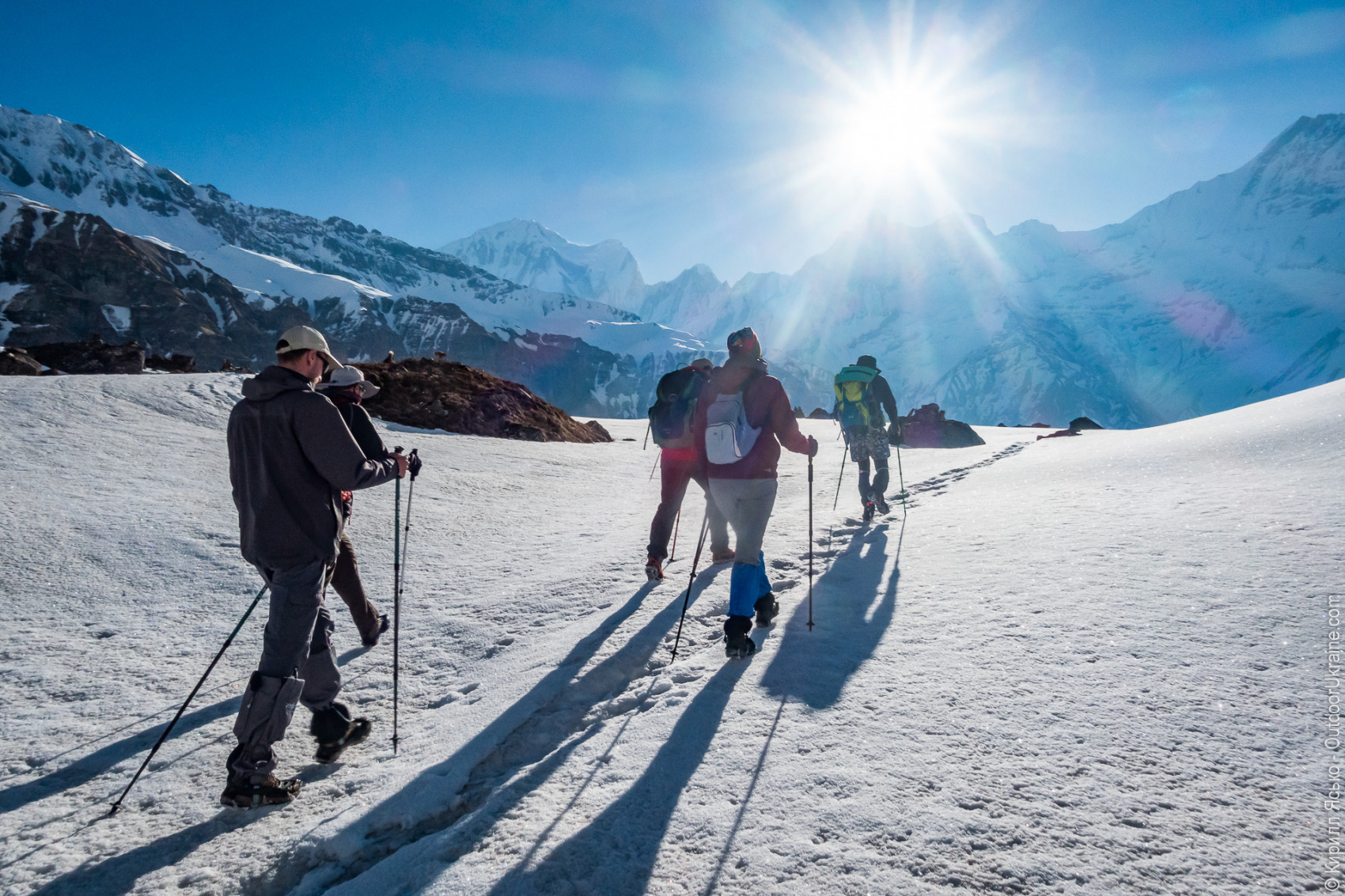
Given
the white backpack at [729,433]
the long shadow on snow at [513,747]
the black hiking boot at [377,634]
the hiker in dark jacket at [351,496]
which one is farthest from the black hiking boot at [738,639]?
the black hiking boot at [377,634]

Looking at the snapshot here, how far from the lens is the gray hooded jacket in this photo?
9.00 feet

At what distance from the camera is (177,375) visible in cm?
1286

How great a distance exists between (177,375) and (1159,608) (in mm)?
16942

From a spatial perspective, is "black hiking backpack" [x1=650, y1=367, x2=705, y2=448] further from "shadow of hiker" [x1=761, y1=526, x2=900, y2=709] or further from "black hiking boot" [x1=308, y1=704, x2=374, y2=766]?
"black hiking boot" [x1=308, y1=704, x2=374, y2=766]

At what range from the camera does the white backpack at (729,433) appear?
3.83m

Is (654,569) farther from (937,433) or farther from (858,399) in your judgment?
(937,433)

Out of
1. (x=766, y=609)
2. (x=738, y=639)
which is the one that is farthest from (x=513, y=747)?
(x=766, y=609)

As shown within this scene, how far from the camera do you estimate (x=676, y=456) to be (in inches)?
225

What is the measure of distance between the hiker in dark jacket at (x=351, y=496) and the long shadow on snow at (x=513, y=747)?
5.23 ft

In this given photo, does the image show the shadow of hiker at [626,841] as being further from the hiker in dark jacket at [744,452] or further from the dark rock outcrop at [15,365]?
the dark rock outcrop at [15,365]

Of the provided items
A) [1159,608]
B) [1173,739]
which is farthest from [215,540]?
[1159,608]

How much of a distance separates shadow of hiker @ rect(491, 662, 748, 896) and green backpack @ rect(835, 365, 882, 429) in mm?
6091

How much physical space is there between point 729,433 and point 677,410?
1458 mm

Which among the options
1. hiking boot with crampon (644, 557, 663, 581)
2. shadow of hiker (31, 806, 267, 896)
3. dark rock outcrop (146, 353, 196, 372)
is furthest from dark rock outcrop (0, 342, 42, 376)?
shadow of hiker (31, 806, 267, 896)
